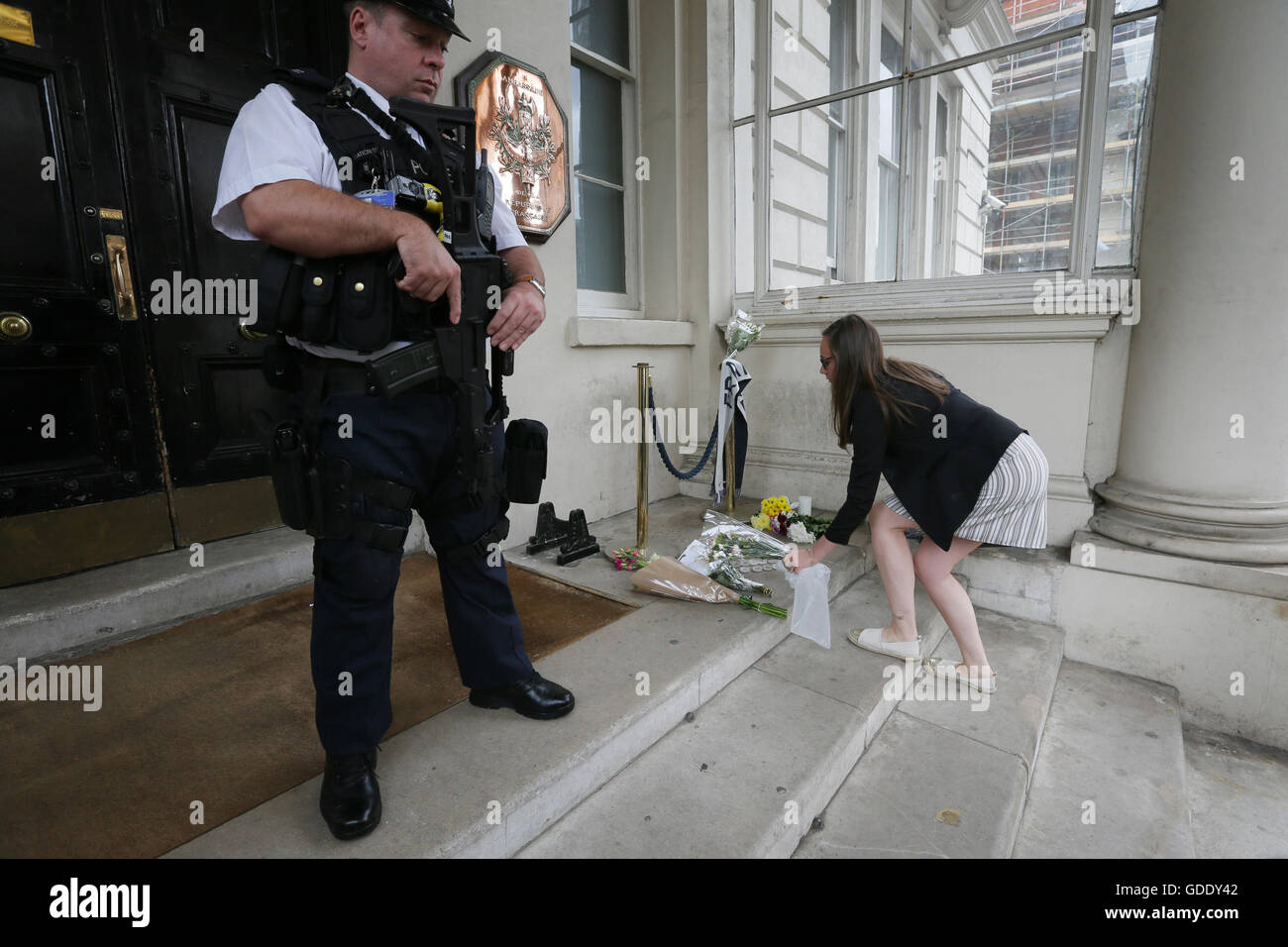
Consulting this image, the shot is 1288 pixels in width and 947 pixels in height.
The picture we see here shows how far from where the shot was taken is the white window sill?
155 inches

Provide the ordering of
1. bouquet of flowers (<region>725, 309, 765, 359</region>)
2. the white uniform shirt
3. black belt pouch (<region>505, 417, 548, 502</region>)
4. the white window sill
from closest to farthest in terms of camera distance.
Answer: the white uniform shirt
black belt pouch (<region>505, 417, 548, 502</region>)
the white window sill
bouquet of flowers (<region>725, 309, 765, 359</region>)

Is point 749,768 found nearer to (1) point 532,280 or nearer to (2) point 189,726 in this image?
(1) point 532,280

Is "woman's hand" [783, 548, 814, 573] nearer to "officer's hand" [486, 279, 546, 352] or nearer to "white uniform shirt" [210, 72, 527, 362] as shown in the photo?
"officer's hand" [486, 279, 546, 352]

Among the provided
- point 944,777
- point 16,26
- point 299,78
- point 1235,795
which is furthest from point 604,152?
point 1235,795

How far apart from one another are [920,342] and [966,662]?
6.74 feet

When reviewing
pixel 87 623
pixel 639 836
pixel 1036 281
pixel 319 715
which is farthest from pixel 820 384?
pixel 87 623

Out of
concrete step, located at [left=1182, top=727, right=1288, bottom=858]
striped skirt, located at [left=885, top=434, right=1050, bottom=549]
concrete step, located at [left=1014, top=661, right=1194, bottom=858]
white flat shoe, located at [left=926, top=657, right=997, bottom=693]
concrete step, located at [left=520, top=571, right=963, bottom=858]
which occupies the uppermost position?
striped skirt, located at [left=885, top=434, right=1050, bottom=549]

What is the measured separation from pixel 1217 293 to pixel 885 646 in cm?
223

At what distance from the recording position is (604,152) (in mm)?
4680

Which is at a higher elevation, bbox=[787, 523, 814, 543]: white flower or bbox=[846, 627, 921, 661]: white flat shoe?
bbox=[787, 523, 814, 543]: white flower

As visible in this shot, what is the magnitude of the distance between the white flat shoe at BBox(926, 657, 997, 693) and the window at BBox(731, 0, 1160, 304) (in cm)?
220

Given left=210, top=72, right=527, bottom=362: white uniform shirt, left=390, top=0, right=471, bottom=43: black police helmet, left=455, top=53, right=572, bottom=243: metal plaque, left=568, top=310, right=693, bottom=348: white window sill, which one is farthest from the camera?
left=568, top=310, right=693, bottom=348: white window sill

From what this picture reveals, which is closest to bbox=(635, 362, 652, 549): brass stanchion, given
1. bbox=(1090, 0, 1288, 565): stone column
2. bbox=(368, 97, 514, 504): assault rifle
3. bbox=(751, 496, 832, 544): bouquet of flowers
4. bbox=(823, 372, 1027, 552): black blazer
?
bbox=(751, 496, 832, 544): bouquet of flowers

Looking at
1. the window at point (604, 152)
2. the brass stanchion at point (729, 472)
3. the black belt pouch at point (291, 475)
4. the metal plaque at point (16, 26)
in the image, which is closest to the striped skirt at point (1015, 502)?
the brass stanchion at point (729, 472)
